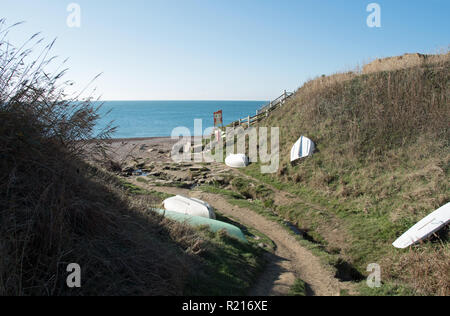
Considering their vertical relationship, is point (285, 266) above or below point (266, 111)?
below

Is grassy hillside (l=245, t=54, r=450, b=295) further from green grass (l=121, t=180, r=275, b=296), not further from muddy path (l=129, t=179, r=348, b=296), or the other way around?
green grass (l=121, t=180, r=275, b=296)

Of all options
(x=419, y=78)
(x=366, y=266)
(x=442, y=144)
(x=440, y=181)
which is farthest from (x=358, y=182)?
(x=419, y=78)

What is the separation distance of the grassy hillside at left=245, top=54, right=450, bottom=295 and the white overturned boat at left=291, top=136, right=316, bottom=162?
497mm

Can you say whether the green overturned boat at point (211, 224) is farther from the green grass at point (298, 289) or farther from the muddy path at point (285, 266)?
the green grass at point (298, 289)

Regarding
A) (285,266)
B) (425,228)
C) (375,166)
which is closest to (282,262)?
(285,266)

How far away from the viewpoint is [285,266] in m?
8.94

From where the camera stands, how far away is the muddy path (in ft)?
24.1

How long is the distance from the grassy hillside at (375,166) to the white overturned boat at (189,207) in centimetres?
432

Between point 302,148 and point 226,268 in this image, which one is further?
point 302,148

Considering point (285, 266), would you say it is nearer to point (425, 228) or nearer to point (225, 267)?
point (225, 267)

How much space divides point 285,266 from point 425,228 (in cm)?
490

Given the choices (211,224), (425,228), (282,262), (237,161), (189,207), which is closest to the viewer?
(282,262)

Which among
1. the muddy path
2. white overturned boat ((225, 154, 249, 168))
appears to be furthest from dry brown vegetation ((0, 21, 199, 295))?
white overturned boat ((225, 154, 249, 168))

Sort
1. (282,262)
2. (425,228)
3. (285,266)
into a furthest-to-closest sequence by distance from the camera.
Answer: (425,228), (282,262), (285,266)
